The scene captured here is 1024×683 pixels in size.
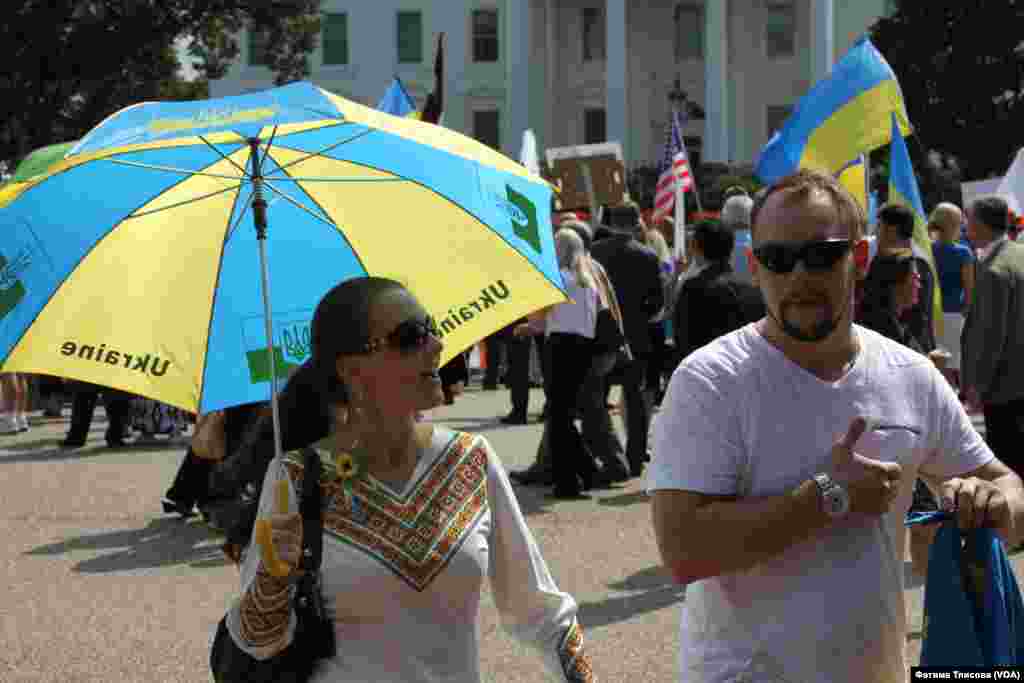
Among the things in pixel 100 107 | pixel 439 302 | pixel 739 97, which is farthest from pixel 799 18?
pixel 439 302

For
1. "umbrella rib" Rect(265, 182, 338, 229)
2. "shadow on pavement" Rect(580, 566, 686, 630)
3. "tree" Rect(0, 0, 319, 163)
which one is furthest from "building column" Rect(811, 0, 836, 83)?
"umbrella rib" Rect(265, 182, 338, 229)

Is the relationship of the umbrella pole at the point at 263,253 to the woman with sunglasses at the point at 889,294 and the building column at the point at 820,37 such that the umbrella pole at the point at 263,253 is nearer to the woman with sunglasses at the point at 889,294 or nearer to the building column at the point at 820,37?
the woman with sunglasses at the point at 889,294

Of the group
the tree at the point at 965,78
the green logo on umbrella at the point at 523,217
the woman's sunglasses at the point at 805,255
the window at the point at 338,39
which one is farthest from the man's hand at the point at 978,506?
the window at the point at 338,39

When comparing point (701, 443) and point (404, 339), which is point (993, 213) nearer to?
point (404, 339)

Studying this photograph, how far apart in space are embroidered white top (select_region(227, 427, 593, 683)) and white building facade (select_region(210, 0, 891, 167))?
66.2 metres

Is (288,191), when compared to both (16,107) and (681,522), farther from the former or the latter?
(16,107)

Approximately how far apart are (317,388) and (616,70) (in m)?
66.6

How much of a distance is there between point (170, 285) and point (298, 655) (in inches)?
42.5

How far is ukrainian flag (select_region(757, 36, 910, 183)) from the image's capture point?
10.3 metres

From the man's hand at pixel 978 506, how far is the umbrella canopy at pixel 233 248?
118 centimetres

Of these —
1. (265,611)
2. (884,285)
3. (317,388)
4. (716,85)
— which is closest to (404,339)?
(317,388)

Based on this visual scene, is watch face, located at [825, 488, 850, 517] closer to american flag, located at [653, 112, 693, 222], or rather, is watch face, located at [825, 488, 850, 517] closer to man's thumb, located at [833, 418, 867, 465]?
man's thumb, located at [833, 418, 867, 465]

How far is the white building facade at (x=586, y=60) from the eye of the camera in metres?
70.0

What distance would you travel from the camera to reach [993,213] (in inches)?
352
